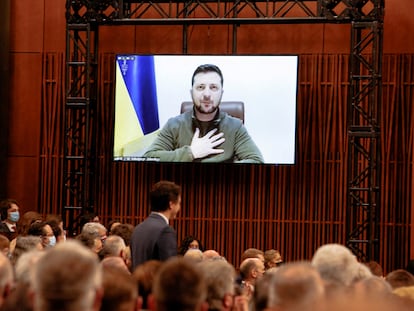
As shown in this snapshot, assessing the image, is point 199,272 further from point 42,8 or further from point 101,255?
point 42,8

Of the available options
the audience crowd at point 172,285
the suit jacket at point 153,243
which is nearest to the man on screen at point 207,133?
the suit jacket at point 153,243

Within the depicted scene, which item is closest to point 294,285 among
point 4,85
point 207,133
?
point 207,133

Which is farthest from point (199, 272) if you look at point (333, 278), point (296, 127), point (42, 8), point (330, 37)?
point (42, 8)

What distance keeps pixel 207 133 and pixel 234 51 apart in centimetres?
137

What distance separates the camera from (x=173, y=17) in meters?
13.3

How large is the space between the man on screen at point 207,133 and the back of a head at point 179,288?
31.0 ft

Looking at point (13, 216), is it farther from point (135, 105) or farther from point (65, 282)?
point (65, 282)

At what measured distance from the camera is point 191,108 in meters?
12.5

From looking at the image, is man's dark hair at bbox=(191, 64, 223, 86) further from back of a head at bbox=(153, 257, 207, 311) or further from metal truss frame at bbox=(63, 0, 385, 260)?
back of a head at bbox=(153, 257, 207, 311)

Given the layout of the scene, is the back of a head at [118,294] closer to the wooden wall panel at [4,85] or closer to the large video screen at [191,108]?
the large video screen at [191,108]

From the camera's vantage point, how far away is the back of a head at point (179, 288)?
9.37 ft

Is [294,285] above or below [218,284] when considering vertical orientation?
above

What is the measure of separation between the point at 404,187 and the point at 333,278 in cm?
888

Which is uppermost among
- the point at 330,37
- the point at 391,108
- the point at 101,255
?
the point at 330,37
